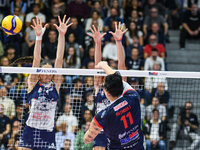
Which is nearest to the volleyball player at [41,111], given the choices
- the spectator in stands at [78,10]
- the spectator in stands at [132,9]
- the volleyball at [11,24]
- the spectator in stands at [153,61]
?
the volleyball at [11,24]

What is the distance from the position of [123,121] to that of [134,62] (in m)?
7.40

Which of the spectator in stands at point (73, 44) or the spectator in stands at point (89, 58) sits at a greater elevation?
the spectator in stands at point (73, 44)

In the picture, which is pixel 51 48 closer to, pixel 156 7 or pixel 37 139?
pixel 156 7

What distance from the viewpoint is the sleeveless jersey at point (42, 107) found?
6879 millimetres

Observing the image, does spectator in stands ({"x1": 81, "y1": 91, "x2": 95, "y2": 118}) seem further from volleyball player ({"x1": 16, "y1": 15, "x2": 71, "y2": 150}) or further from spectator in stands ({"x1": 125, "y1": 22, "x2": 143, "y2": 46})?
spectator in stands ({"x1": 125, "y1": 22, "x2": 143, "y2": 46})

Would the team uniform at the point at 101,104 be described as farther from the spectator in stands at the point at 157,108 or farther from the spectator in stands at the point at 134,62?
the spectator in stands at the point at 134,62

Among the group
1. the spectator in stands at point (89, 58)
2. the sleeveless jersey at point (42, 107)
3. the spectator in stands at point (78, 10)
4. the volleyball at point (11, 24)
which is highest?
the spectator in stands at point (78, 10)

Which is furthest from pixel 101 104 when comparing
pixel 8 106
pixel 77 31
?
pixel 77 31

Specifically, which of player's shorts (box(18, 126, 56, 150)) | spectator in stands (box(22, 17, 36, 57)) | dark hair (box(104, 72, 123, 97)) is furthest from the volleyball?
spectator in stands (box(22, 17, 36, 57))

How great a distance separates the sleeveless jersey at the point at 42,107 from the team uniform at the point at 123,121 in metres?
1.90

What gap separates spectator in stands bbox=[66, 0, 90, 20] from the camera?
1436cm

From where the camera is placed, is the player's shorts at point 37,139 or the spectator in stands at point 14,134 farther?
the spectator in stands at point 14,134

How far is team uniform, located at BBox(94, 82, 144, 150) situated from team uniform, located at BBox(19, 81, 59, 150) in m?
1.90

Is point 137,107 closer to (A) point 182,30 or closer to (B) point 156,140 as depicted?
(B) point 156,140
